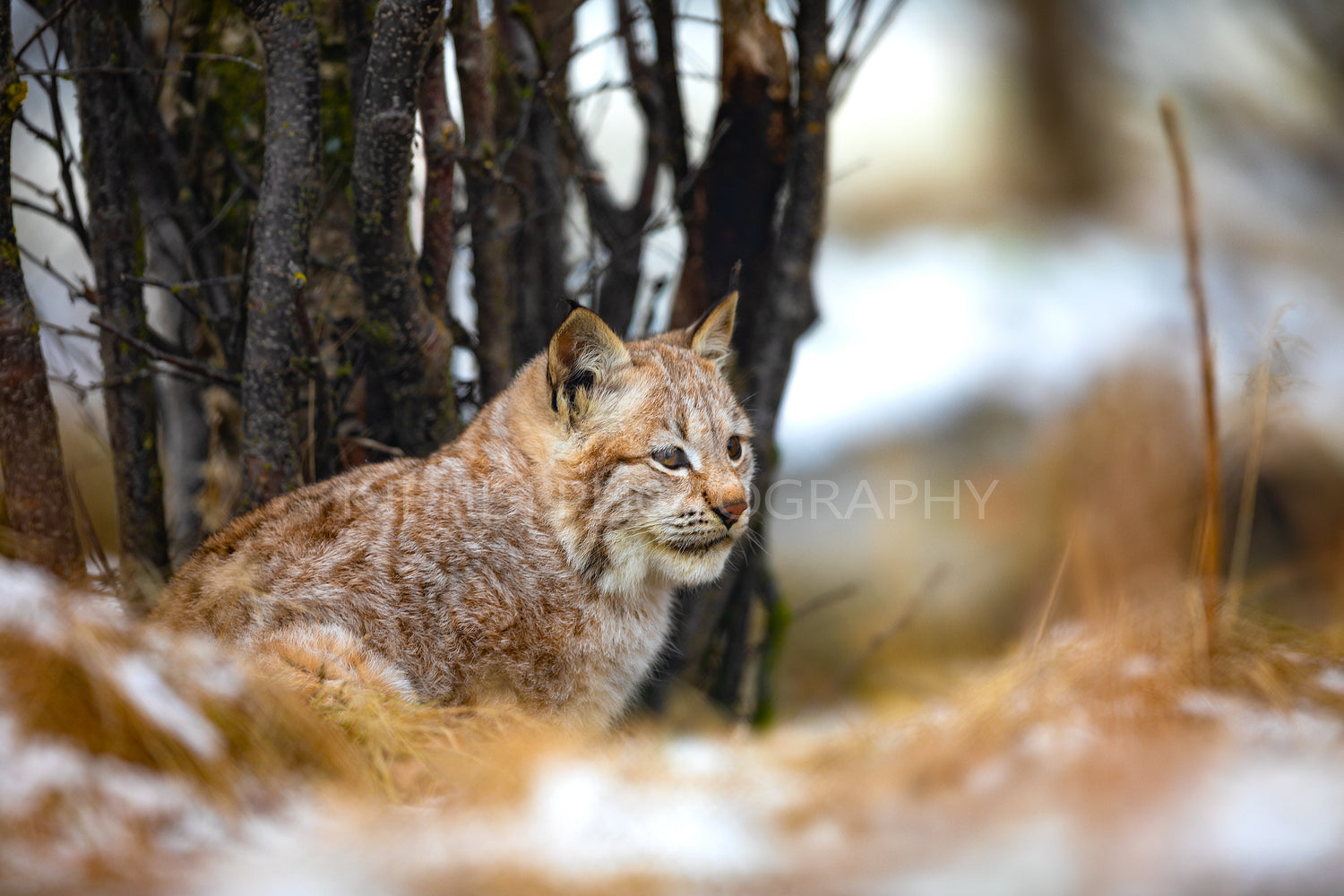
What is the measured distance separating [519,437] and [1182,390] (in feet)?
11.5

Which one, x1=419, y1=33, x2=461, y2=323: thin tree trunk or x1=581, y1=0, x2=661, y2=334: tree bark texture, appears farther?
x1=581, y1=0, x2=661, y2=334: tree bark texture

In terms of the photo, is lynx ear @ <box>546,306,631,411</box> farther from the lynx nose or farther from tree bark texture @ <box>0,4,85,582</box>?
tree bark texture @ <box>0,4,85,582</box>

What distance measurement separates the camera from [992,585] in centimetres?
664

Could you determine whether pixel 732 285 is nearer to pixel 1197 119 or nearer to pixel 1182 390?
pixel 1182 390

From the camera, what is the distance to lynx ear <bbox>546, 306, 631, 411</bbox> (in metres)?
3.23

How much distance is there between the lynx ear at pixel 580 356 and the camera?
127 inches

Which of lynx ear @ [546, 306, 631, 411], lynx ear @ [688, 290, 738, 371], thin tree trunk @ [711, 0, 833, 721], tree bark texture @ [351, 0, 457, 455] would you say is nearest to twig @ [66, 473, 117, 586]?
tree bark texture @ [351, 0, 457, 455]

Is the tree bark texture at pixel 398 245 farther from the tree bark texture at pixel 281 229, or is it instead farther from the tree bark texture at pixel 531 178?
the tree bark texture at pixel 531 178

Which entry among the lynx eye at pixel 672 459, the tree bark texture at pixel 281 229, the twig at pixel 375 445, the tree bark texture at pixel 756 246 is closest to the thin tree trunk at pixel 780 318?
the tree bark texture at pixel 756 246

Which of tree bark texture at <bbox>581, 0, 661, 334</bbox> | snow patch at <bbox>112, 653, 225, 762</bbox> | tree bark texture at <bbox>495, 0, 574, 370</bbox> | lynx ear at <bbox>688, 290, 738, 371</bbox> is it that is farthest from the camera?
tree bark texture at <bbox>581, 0, 661, 334</bbox>

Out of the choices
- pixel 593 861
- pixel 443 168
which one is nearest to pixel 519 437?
pixel 443 168

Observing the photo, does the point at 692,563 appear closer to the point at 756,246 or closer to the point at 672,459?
the point at 672,459

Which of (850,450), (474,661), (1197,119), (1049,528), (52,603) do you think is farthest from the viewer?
(850,450)

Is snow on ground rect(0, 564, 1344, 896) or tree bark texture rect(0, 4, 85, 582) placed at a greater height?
tree bark texture rect(0, 4, 85, 582)
